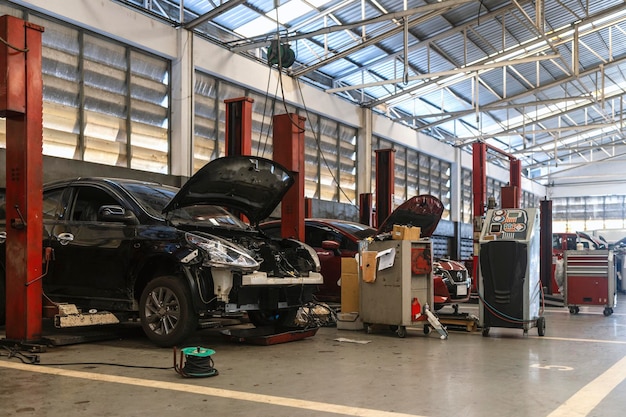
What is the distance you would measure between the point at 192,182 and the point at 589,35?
59.1ft

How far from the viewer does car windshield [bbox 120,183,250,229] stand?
6117 millimetres

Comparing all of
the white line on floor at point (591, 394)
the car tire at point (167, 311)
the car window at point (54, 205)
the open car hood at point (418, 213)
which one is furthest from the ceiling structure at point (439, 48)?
the white line on floor at point (591, 394)

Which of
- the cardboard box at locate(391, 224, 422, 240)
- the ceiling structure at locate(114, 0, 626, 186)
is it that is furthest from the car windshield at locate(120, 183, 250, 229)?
the ceiling structure at locate(114, 0, 626, 186)

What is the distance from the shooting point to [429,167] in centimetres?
2502

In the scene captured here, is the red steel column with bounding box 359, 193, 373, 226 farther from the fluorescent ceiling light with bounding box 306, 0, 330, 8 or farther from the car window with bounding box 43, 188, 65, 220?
the car window with bounding box 43, 188, 65, 220

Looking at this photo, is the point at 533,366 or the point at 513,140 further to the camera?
the point at 513,140

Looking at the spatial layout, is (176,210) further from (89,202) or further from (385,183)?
(385,183)

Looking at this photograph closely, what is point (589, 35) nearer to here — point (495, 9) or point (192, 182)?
point (495, 9)

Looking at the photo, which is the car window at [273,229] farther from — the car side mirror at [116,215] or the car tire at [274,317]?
the car side mirror at [116,215]

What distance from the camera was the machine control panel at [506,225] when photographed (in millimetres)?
7270

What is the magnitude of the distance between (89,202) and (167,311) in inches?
61.6

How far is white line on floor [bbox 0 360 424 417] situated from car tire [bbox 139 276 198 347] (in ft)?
3.70

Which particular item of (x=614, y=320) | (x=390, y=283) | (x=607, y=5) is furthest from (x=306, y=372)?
(x=607, y=5)

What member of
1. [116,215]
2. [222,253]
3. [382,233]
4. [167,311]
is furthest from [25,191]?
[382,233]
